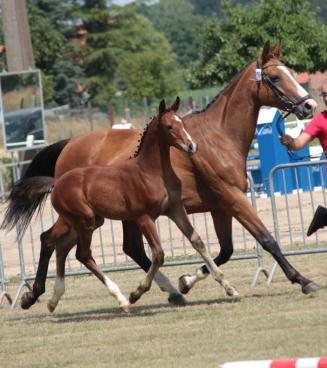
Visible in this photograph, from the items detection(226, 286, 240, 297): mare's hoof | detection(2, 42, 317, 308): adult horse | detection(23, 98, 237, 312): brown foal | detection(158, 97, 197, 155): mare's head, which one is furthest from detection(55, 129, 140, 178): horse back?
detection(226, 286, 240, 297): mare's hoof

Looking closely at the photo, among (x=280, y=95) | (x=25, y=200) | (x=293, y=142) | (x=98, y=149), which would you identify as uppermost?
(x=280, y=95)

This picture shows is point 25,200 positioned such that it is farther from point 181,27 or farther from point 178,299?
point 181,27

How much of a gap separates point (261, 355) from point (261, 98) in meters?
3.84

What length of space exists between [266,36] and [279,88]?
89.6ft

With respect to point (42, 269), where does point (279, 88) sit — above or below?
above

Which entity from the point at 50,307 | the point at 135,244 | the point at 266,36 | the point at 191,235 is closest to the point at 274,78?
the point at 191,235

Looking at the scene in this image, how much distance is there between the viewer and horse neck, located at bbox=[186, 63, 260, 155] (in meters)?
12.1

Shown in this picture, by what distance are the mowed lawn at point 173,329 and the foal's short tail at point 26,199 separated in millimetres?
929

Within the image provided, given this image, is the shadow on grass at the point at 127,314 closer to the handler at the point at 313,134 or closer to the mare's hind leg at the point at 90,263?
the mare's hind leg at the point at 90,263

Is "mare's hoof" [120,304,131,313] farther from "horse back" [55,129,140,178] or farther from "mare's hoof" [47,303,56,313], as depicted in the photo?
"horse back" [55,129,140,178]

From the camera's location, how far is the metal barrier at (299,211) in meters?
14.5

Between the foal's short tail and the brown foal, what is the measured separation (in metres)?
0.65

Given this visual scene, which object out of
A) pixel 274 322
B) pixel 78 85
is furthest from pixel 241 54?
pixel 78 85

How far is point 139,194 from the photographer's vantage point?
11617 mm
